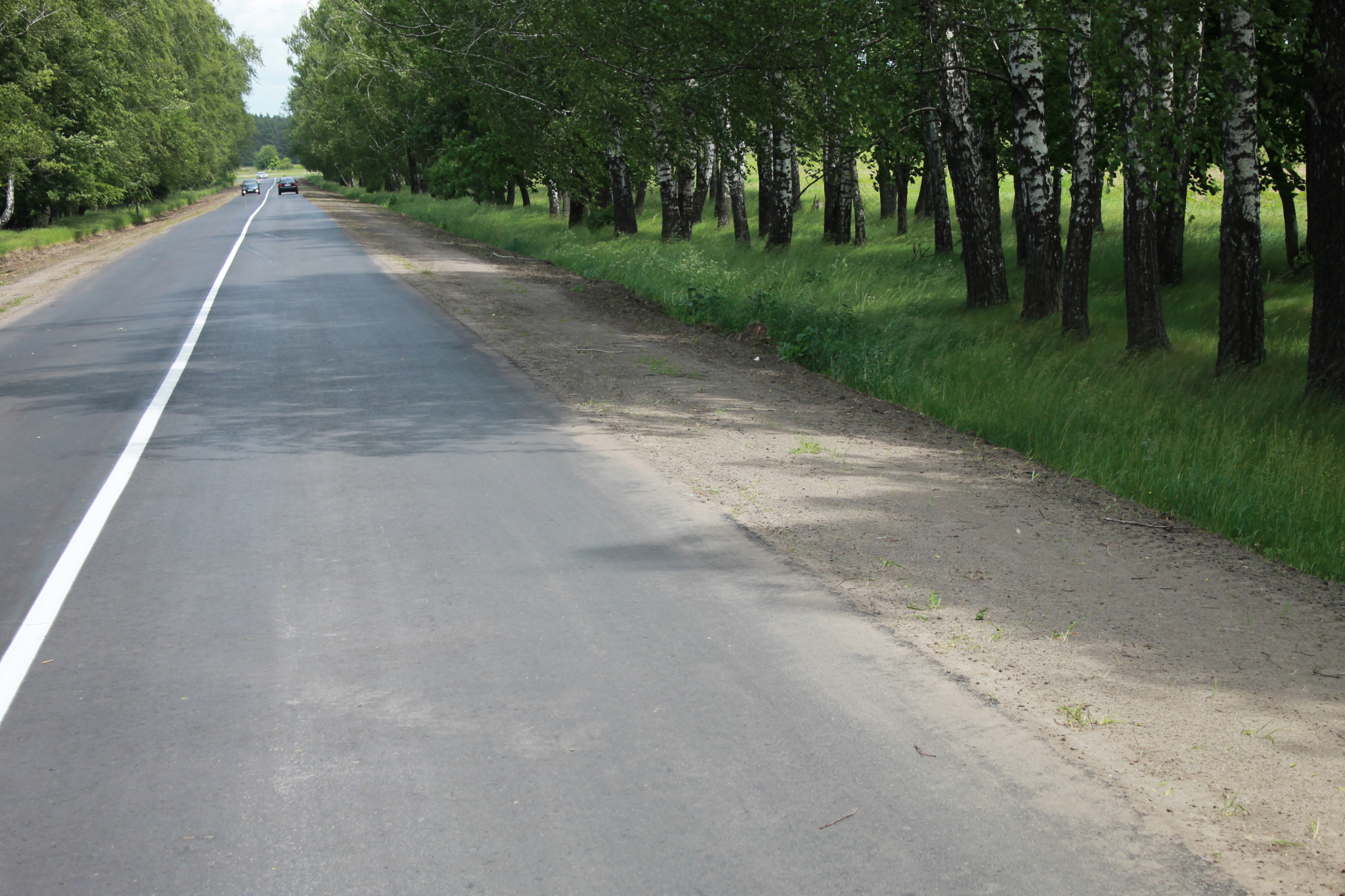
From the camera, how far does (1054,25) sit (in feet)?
44.2

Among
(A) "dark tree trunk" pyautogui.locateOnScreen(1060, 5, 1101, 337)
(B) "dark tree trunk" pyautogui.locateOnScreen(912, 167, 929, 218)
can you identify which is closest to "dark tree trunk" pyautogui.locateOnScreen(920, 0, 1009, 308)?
(A) "dark tree trunk" pyautogui.locateOnScreen(1060, 5, 1101, 337)

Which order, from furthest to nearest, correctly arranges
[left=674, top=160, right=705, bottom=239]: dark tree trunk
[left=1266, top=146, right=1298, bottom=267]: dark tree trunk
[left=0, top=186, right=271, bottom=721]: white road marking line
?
1. [left=674, top=160, right=705, bottom=239]: dark tree trunk
2. [left=1266, top=146, right=1298, bottom=267]: dark tree trunk
3. [left=0, top=186, right=271, bottom=721]: white road marking line

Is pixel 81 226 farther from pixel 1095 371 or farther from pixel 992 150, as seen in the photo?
pixel 1095 371

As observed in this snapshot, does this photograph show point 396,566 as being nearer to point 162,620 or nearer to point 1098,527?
point 162,620

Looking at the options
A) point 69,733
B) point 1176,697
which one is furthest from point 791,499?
point 69,733

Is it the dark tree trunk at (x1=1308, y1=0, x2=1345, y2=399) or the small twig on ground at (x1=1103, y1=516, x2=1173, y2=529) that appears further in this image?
the dark tree trunk at (x1=1308, y1=0, x2=1345, y2=399)

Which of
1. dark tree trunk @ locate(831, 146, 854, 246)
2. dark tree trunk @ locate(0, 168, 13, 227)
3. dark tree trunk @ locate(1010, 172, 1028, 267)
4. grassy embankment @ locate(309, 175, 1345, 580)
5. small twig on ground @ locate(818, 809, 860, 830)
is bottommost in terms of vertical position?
small twig on ground @ locate(818, 809, 860, 830)

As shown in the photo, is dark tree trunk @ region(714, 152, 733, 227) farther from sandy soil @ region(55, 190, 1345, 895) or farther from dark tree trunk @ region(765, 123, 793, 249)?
sandy soil @ region(55, 190, 1345, 895)

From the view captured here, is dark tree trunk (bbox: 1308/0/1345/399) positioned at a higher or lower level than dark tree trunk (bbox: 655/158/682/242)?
lower

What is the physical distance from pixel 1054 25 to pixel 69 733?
43.4 ft

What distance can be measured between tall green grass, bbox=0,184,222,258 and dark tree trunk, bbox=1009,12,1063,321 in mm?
28699

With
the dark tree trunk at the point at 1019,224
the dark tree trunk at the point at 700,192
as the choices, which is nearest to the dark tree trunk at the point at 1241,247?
the dark tree trunk at the point at 1019,224

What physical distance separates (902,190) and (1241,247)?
16.6m

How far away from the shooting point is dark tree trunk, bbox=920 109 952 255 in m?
18.0
